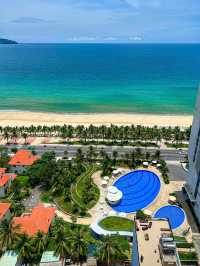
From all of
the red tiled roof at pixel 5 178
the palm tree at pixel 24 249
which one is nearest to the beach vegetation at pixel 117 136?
the red tiled roof at pixel 5 178

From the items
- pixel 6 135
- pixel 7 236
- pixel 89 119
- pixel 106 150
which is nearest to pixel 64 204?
pixel 7 236

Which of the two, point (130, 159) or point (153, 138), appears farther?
point (153, 138)

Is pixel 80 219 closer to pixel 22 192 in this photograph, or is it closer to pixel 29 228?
pixel 29 228

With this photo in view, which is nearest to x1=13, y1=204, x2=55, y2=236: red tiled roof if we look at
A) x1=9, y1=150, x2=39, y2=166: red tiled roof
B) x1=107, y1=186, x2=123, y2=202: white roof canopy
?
x1=107, y1=186, x2=123, y2=202: white roof canopy

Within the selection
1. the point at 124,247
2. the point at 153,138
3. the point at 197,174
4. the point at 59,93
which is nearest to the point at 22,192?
the point at 124,247

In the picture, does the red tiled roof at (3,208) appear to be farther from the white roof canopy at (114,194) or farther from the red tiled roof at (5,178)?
the white roof canopy at (114,194)

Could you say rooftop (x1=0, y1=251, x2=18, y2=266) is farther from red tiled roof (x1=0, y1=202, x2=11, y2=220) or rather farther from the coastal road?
the coastal road

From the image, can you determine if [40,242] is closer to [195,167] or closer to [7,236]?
[7,236]

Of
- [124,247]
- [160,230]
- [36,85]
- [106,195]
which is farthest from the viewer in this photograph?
[36,85]
